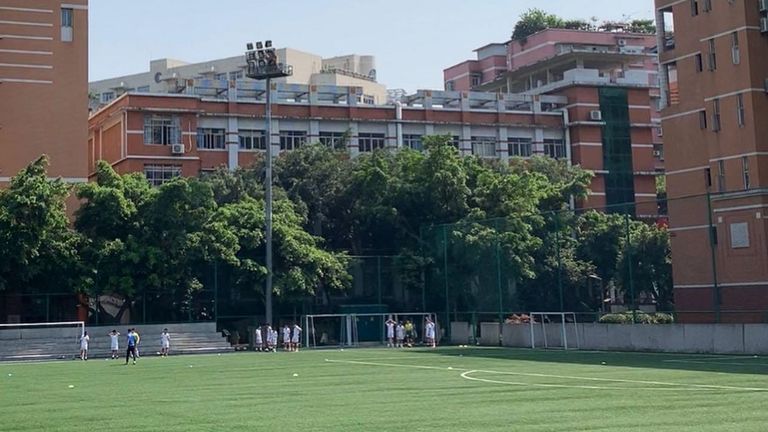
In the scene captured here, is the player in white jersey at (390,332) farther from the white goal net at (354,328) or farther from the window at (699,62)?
the window at (699,62)

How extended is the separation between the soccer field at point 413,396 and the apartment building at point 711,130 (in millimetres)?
5983

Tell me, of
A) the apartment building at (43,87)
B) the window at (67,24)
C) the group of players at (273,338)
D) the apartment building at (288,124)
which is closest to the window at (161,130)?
the apartment building at (288,124)

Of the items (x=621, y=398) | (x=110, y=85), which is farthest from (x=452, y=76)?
(x=621, y=398)

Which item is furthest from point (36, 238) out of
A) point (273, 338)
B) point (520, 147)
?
point (520, 147)

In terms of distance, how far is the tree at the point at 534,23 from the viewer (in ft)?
366

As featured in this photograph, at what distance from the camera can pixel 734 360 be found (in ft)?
111

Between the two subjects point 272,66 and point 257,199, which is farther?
point 257,199

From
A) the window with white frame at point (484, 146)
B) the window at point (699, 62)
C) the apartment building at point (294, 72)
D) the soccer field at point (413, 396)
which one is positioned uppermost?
the apartment building at point (294, 72)

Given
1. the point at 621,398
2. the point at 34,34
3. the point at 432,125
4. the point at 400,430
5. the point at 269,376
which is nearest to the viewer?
the point at 400,430

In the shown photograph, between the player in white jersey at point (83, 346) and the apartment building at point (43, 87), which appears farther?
the apartment building at point (43, 87)

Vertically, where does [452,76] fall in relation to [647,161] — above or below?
above

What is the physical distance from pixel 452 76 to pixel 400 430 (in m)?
97.8

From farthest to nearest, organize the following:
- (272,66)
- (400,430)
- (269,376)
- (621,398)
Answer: (272,66) → (269,376) → (621,398) → (400,430)

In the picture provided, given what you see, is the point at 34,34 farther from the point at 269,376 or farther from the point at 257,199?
the point at 269,376
